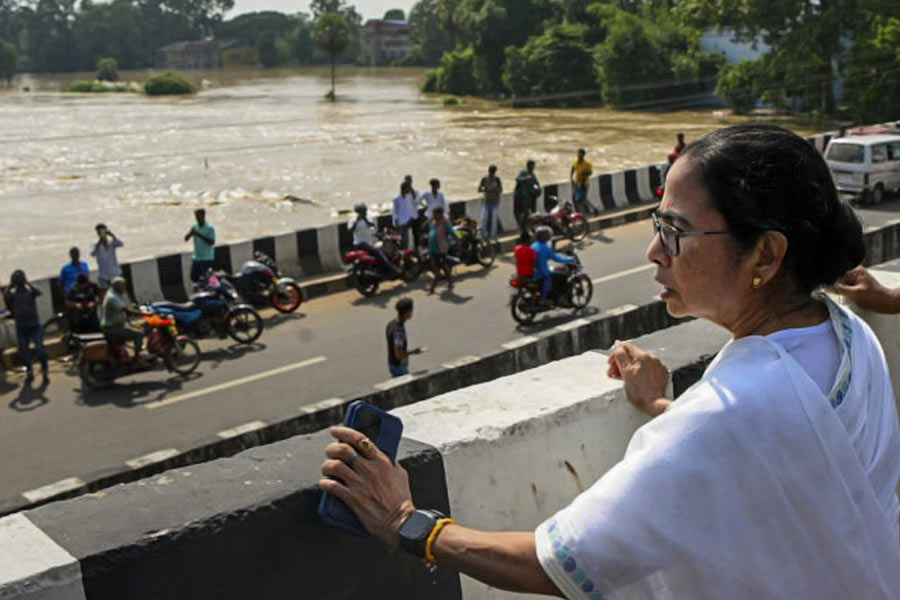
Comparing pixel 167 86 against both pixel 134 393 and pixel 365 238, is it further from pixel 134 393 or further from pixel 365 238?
pixel 134 393

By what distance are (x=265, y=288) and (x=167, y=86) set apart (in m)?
61.5

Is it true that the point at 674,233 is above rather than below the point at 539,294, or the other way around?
above

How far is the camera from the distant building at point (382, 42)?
127m

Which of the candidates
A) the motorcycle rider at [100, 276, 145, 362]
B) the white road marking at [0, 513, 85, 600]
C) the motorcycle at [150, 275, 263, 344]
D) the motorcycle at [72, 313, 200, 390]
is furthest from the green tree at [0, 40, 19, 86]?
the white road marking at [0, 513, 85, 600]

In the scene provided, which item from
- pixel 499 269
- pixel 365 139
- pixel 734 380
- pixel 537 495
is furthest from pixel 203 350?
pixel 365 139

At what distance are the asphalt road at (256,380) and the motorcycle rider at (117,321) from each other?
452 mm

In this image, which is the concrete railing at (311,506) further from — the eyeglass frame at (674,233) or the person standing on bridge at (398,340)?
the person standing on bridge at (398,340)

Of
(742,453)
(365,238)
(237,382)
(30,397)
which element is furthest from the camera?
(365,238)

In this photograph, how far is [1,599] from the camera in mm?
1604

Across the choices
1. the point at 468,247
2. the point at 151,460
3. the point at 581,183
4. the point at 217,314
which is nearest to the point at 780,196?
the point at 151,460

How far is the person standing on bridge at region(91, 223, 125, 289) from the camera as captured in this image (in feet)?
44.0

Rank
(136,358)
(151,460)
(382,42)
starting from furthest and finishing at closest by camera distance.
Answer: (382,42)
(136,358)
(151,460)

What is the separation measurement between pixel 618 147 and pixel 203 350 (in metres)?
26.6

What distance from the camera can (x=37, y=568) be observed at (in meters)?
1.65
